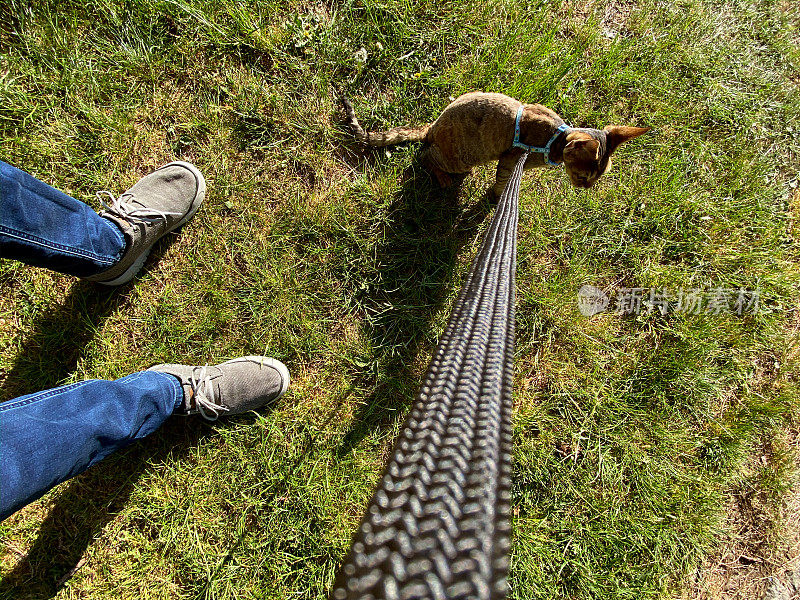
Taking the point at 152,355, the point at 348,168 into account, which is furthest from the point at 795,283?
the point at 152,355

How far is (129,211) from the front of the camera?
2320mm

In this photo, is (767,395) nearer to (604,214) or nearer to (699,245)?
(699,245)

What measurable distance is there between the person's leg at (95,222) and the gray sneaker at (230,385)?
627mm

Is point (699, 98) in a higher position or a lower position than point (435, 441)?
higher

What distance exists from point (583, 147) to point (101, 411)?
2.40 meters

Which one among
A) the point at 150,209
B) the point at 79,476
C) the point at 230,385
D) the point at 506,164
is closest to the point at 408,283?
the point at 506,164

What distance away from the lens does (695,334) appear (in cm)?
284

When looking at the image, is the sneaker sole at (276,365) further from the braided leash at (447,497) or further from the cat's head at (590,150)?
the cat's head at (590,150)

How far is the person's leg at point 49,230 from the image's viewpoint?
5.23ft

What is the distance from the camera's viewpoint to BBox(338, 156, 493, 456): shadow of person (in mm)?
2584

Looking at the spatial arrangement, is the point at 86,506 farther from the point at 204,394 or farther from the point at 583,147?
the point at 583,147

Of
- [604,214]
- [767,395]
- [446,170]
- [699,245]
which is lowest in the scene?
[767,395]

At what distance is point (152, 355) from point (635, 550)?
308 cm

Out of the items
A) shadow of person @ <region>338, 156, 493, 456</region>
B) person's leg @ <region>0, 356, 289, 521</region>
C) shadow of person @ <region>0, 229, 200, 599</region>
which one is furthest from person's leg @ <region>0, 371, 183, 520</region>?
shadow of person @ <region>338, 156, 493, 456</region>
